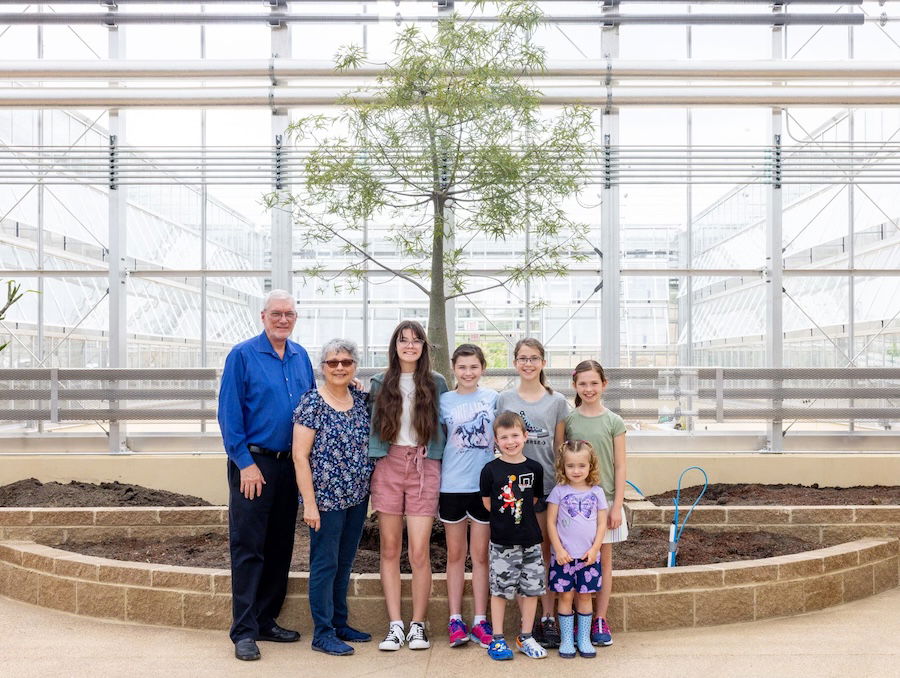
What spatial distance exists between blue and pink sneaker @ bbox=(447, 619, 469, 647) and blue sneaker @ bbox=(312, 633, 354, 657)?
44 cm

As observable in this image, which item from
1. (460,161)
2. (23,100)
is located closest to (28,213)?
(23,100)

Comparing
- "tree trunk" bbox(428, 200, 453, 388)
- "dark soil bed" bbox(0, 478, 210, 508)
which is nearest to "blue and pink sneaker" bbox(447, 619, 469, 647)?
"tree trunk" bbox(428, 200, 453, 388)

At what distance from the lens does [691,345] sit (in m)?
10.2

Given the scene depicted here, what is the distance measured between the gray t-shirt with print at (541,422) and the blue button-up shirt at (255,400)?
3.19 feet

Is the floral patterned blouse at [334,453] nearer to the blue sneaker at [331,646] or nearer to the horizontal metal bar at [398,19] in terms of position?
the blue sneaker at [331,646]

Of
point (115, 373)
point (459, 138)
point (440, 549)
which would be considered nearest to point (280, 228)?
point (115, 373)

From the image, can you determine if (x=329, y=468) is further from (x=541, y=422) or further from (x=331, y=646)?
(x=541, y=422)

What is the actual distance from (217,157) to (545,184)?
4492 mm

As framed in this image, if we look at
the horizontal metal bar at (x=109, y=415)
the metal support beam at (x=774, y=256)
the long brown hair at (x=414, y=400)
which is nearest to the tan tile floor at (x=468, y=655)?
the long brown hair at (x=414, y=400)

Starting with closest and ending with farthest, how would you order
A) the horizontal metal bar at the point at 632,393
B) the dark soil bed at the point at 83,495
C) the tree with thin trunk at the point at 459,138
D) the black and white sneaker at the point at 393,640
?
the black and white sneaker at the point at 393,640
the tree with thin trunk at the point at 459,138
the dark soil bed at the point at 83,495
the horizontal metal bar at the point at 632,393

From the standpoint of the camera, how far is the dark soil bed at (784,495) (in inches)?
226

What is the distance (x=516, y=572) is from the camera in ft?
11.7

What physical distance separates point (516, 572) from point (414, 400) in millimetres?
859

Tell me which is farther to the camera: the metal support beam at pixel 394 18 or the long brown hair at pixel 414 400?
the metal support beam at pixel 394 18
